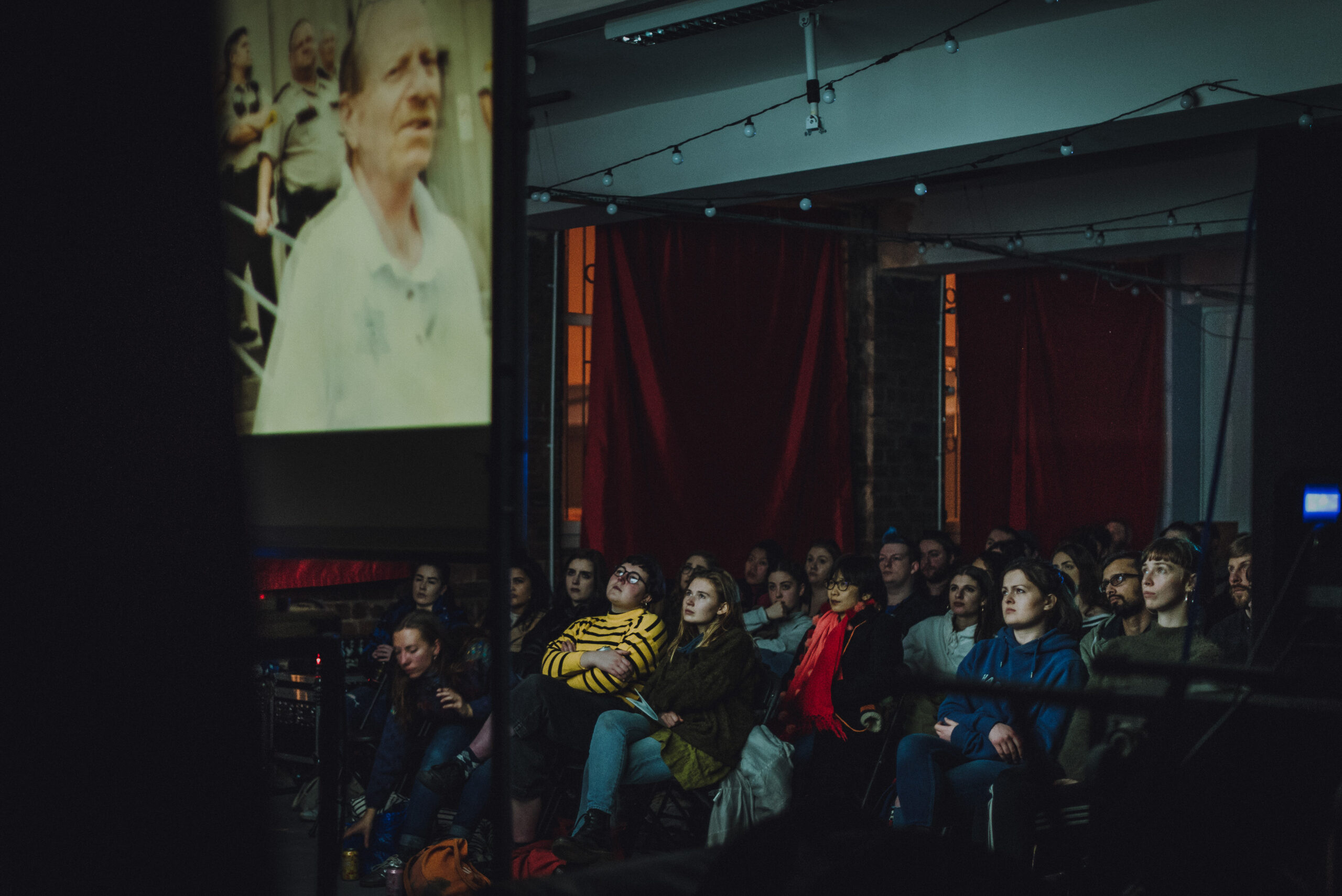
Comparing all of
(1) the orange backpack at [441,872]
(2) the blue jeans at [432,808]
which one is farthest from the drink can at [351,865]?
(1) the orange backpack at [441,872]

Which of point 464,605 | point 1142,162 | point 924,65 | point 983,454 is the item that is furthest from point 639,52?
point 983,454

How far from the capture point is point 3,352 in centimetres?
132

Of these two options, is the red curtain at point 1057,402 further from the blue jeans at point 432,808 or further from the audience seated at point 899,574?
the blue jeans at point 432,808

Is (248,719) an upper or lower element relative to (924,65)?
lower

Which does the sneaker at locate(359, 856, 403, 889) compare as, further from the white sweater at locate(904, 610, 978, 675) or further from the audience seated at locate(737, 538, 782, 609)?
the audience seated at locate(737, 538, 782, 609)

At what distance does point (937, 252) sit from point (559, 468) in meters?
2.95

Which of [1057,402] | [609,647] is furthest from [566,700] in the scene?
[1057,402]

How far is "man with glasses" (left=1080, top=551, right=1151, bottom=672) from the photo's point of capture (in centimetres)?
409

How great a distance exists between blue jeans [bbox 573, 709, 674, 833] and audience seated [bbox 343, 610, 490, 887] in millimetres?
421

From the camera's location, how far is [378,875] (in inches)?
152

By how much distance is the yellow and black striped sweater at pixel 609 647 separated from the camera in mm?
4004

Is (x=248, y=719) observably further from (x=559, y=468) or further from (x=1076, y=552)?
(x=559, y=468)

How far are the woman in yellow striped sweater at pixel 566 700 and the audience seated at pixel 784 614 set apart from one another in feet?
3.02

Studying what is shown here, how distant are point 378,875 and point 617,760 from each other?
2.87ft
